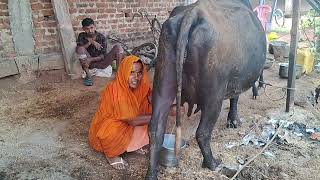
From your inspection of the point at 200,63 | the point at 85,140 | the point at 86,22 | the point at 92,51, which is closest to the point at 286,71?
the point at 92,51

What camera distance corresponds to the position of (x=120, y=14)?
674 centimetres

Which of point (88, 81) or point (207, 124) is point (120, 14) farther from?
point (207, 124)

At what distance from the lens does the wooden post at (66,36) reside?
18.6 feet

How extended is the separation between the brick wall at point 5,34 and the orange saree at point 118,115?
288 cm

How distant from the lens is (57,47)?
19.2ft

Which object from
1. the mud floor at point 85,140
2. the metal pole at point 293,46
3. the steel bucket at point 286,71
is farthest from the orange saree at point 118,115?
the steel bucket at point 286,71

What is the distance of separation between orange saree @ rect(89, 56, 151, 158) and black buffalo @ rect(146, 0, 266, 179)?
41 cm

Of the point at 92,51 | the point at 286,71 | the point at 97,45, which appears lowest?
the point at 286,71

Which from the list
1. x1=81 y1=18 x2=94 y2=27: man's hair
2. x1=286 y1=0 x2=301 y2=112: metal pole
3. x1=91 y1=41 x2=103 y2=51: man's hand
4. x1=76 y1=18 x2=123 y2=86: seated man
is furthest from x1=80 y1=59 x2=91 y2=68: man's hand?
x1=286 y1=0 x2=301 y2=112: metal pole

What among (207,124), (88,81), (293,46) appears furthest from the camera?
(88,81)

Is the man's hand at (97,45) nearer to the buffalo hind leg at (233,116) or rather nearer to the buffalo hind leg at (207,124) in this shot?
the buffalo hind leg at (233,116)

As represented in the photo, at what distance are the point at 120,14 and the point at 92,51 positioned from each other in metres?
1.19

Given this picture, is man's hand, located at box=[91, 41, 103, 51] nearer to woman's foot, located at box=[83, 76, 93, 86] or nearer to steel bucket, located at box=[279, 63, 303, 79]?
woman's foot, located at box=[83, 76, 93, 86]

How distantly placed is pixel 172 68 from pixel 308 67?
4391 millimetres
